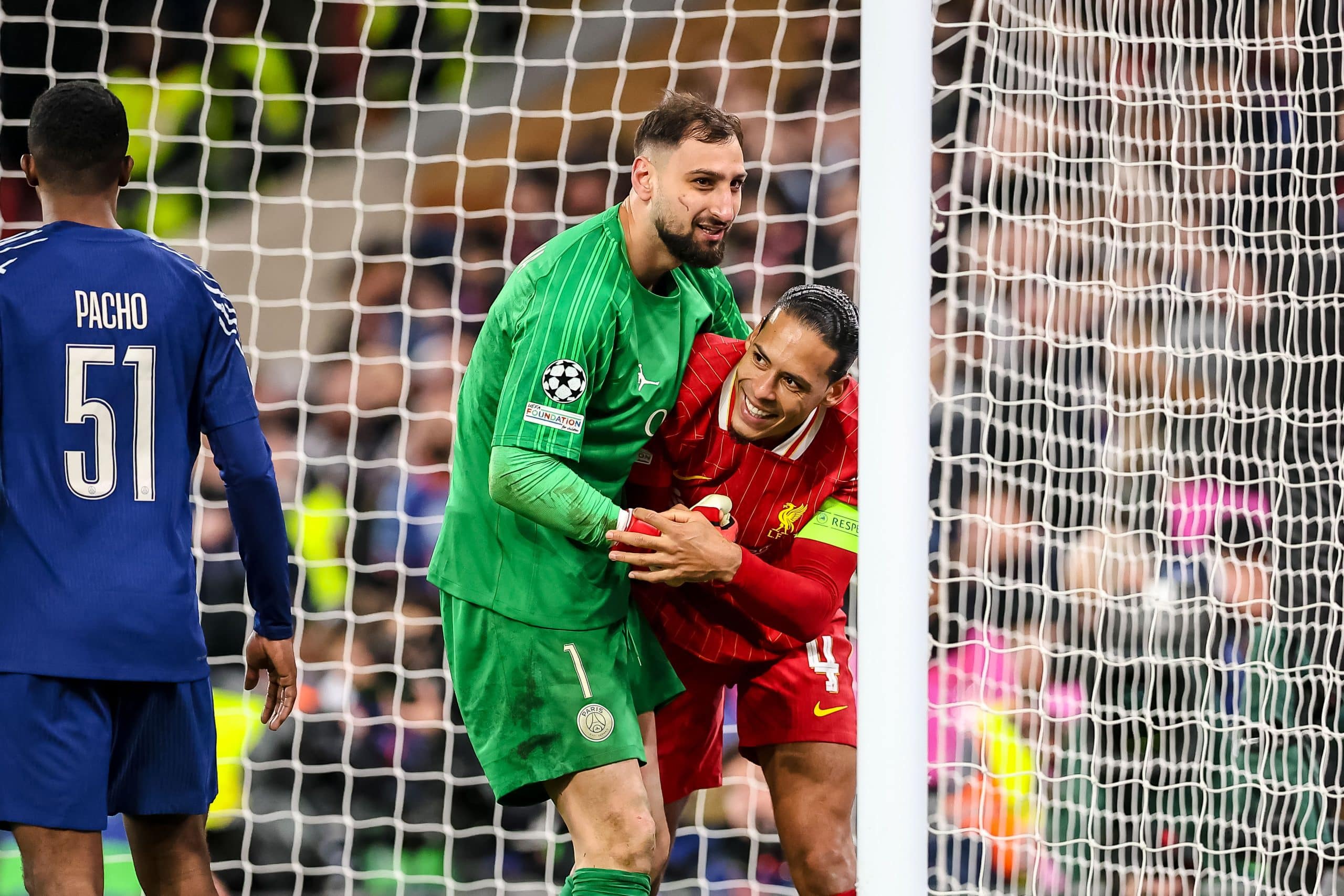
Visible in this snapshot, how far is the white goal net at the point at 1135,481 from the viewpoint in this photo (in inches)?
103

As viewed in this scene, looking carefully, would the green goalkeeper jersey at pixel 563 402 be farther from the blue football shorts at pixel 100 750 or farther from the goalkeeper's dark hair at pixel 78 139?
the goalkeeper's dark hair at pixel 78 139

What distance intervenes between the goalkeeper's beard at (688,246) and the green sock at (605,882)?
0.93 m

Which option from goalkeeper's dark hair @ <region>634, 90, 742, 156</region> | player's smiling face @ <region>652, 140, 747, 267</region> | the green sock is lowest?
the green sock

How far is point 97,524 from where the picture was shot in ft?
6.90

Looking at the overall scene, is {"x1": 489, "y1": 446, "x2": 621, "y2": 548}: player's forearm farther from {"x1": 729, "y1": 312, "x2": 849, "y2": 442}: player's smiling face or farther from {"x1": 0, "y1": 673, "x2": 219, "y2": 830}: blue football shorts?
{"x1": 0, "y1": 673, "x2": 219, "y2": 830}: blue football shorts

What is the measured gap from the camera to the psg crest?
6.98 ft

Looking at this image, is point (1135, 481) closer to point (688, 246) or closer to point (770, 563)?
point (770, 563)

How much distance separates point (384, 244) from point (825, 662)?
3.22 m

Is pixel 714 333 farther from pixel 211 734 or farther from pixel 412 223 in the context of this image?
pixel 412 223

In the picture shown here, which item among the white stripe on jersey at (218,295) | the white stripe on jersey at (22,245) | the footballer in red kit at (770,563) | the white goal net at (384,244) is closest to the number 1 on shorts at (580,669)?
the footballer in red kit at (770,563)

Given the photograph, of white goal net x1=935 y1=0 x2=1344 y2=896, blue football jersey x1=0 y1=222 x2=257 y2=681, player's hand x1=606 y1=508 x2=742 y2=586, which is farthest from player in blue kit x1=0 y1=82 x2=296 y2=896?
white goal net x1=935 y1=0 x2=1344 y2=896

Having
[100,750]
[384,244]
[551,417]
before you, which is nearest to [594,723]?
[551,417]

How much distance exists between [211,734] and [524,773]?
1.56 feet

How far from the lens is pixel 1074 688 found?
4207 millimetres
